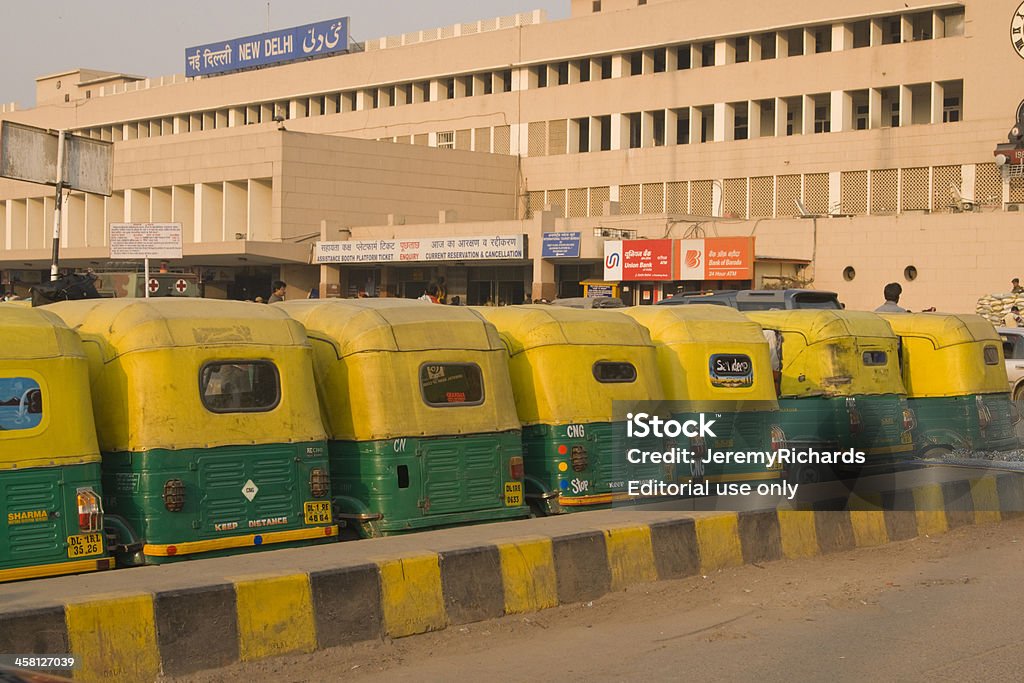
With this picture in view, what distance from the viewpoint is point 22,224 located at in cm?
6662

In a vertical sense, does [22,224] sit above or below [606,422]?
above

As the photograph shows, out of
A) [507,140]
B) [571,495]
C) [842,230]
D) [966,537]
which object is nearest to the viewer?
[571,495]

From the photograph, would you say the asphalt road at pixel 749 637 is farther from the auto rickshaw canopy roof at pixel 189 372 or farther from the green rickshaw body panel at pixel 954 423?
the green rickshaw body panel at pixel 954 423

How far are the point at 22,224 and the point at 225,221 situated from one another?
1959 cm

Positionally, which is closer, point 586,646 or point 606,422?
point 586,646

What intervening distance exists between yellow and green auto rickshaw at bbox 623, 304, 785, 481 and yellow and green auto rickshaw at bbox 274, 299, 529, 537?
2.24 metres

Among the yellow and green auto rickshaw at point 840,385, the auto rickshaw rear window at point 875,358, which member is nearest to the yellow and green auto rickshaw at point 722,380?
the yellow and green auto rickshaw at point 840,385

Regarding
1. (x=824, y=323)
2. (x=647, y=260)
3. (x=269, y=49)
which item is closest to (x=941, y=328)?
(x=824, y=323)

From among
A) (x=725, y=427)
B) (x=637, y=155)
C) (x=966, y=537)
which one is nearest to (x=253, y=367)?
(x=725, y=427)

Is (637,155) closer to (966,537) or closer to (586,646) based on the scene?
(966,537)

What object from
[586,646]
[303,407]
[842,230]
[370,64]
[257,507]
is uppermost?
[370,64]

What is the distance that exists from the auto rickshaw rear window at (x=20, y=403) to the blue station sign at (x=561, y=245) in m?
34.1

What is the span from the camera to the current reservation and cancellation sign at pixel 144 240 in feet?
65.8

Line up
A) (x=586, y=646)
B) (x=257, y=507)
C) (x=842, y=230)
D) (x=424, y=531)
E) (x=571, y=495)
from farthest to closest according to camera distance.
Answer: (x=842, y=230) → (x=571, y=495) → (x=424, y=531) → (x=257, y=507) → (x=586, y=646)
